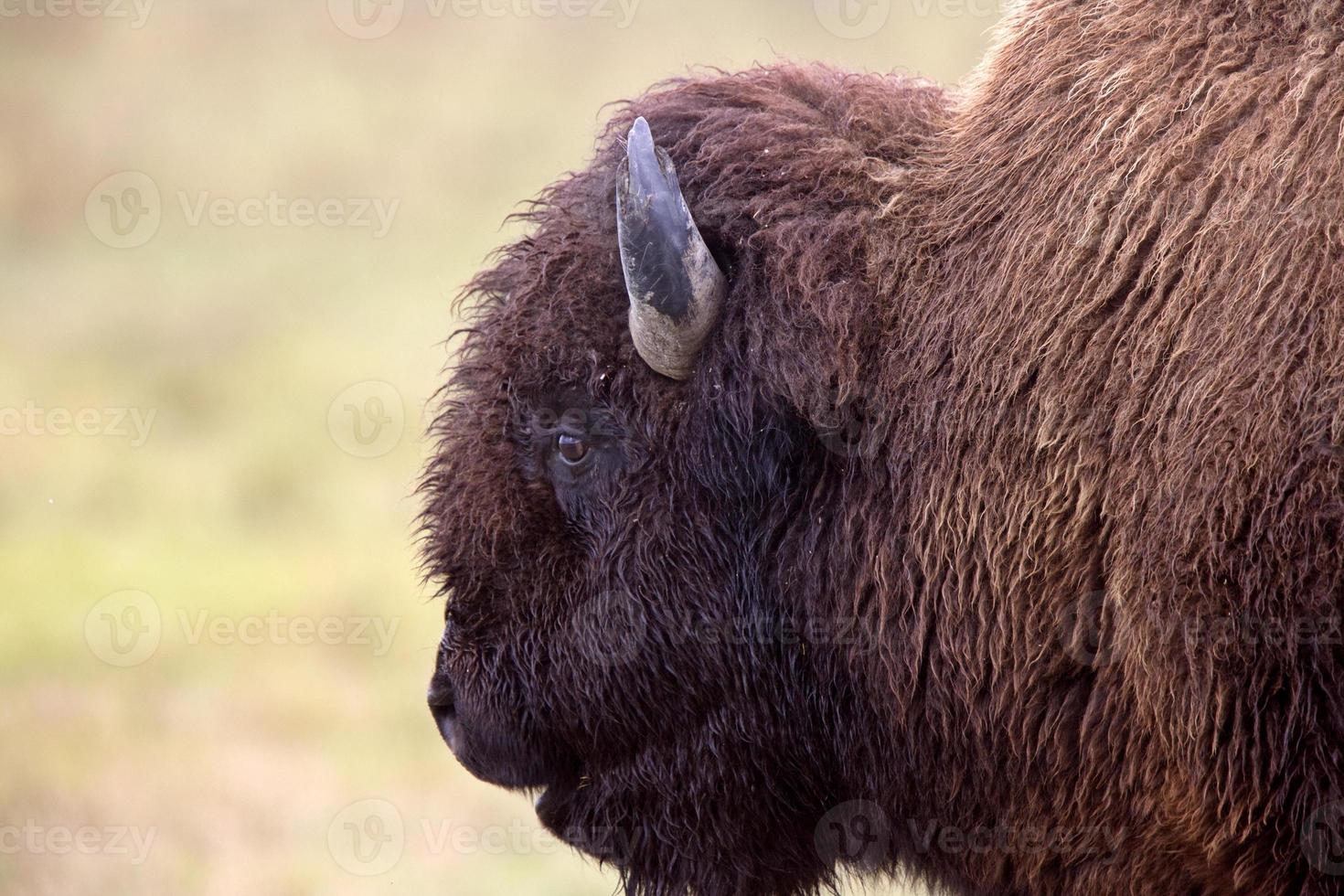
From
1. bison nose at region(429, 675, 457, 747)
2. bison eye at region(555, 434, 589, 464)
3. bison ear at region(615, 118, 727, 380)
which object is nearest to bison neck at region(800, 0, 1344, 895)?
bison ear at region(615, 118, 727, 380)

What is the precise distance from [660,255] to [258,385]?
493 inches

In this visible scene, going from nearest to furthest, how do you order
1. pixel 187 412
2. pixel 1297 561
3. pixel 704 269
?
pixel 1297 561, pixel 704 269, pixel 187 412

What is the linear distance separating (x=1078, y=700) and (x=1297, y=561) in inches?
21.4

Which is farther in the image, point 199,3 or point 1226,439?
point 199,3

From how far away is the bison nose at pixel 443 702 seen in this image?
3445 millimetres

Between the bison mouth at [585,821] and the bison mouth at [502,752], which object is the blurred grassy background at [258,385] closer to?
the bison mouth at [502,752]

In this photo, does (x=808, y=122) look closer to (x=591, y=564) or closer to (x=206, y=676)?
(x=591, y=564)

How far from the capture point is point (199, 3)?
20906mm

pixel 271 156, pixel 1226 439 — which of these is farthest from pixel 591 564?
pixel 271 156

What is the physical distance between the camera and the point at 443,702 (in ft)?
11.4

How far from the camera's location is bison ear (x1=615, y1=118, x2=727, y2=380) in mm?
2881

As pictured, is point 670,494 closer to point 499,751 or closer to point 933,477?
point 933,477

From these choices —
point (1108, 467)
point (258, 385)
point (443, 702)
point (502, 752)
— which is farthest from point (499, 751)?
point (258, 385)

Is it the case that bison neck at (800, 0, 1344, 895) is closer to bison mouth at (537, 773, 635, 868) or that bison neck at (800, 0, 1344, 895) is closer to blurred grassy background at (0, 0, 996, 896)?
bison mouth at (537, 773, 635, 868)
